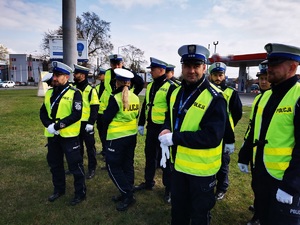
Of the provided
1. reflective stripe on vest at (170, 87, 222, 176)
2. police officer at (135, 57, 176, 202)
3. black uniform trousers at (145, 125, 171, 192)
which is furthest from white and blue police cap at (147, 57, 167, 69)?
reflective stripe on vest at (170, 87, 222, 176)

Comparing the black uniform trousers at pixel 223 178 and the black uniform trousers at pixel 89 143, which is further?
the black uniform trousers at pixel 89 143

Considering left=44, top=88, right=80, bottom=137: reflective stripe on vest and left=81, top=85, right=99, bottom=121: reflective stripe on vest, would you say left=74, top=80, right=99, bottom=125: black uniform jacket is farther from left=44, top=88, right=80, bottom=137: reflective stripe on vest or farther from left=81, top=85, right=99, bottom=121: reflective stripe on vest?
left=44, top=88, right=80, bottom=137: reflective stripe on vest

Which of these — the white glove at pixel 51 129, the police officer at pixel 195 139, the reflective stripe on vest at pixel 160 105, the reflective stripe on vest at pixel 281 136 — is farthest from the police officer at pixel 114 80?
the reflective stripe on vest at pixel 281 136

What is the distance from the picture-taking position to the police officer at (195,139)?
2256mm

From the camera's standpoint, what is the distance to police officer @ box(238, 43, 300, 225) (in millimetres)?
1968

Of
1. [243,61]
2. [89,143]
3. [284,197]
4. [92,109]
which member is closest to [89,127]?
[92,109]

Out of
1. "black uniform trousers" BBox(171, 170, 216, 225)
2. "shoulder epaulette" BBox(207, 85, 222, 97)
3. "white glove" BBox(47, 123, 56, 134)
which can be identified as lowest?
"black uniform trousers" BBox(171, 170, 216, 225)

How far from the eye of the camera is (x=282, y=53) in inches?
83.8

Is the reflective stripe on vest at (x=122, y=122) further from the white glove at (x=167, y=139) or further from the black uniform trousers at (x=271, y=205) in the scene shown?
the black uniform trousers at (x=271, y=205)

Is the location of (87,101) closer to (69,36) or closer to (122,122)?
(122,122)

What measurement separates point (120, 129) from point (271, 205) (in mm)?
2237

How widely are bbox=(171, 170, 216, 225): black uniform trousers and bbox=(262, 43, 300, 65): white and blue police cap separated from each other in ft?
4.28

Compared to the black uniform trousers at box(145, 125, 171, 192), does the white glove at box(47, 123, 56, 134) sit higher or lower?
higher

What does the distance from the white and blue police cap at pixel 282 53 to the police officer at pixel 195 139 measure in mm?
584
